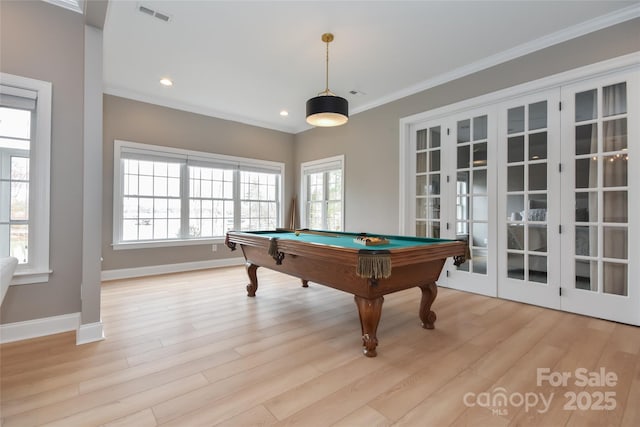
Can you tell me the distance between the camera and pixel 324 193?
594cm

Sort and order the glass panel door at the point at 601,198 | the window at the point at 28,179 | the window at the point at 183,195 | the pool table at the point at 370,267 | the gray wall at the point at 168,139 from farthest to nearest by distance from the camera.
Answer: the window at the point at 183,195 < the gray wall at the point at 168,139 < the glass panel door at the point at 601,198 < the window at the point at 28,179 < the pool table at the point at 370,267

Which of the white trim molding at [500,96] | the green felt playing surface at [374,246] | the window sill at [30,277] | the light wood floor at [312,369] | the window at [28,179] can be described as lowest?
the light wood floor at [312,369]

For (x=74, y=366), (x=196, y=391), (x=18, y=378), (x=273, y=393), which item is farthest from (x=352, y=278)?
(x=18, y=378)

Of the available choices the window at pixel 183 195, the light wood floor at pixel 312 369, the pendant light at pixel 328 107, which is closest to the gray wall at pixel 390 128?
the window at pixel 183 195

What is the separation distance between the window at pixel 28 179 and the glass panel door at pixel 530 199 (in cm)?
462

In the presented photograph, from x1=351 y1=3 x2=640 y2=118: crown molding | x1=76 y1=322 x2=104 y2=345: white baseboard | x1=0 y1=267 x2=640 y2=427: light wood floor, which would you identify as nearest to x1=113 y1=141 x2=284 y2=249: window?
x1=0 y1=267 x2=640 y2=427: light wood floor

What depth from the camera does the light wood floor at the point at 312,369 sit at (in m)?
1.48

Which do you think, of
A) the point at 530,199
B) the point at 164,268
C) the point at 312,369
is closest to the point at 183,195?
the point at 164,268

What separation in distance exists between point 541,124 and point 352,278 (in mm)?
2899

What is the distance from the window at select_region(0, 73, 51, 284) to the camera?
2365mm

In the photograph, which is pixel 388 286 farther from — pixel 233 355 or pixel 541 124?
pixel 541 124

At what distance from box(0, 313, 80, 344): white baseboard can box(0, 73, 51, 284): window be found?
1.12ft

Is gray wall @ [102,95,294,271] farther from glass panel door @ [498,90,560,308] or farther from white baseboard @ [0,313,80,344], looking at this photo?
glass panel door @ [498,90,560,308]

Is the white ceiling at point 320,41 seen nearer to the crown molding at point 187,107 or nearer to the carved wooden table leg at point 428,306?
the crown molding at point 187,107
